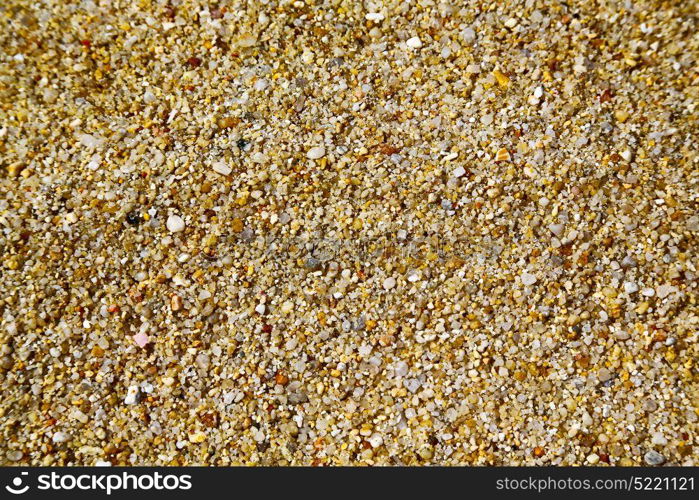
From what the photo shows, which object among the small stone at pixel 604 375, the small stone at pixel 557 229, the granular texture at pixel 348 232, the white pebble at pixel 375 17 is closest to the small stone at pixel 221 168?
the granular texture at pixel 348 232

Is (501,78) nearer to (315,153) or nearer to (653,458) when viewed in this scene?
(315,153)

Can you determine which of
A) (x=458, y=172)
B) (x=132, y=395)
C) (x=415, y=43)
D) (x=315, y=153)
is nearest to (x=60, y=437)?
(x=132, y=395)

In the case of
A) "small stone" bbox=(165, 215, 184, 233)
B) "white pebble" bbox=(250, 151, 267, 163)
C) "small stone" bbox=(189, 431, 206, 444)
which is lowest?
"small stone" bbox=(189, 431, 206, 444)

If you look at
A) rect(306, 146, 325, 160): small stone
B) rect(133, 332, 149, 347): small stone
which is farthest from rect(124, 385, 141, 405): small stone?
rect(306, 146, 325, 160): small stone

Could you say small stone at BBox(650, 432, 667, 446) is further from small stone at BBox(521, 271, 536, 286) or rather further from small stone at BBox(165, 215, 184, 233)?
small stone at BBox(165, 215, 184, 233)

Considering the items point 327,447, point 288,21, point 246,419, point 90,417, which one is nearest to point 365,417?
point 327,447

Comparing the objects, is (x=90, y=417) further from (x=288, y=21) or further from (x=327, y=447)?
(x=288, y=21)

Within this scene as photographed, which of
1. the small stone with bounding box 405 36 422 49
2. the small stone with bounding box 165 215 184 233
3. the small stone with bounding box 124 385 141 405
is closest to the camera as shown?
the small stone with bounding box 124 385 141 405
